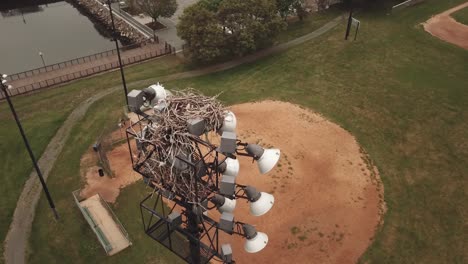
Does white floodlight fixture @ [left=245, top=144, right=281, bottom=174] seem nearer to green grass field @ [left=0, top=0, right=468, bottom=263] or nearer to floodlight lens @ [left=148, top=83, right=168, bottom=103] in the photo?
floodlight lens @ [left=148, top=83, right=168, bottom=103]

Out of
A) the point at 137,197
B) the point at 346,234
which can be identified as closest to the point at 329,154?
the point at 346,234

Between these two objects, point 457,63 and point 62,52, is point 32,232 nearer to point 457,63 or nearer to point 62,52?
point 62,52

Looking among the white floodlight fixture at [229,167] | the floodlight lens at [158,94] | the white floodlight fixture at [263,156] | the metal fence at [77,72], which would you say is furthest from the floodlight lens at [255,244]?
the metal fence at [77,72]

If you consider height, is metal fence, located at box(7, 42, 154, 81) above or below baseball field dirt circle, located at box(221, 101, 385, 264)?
above

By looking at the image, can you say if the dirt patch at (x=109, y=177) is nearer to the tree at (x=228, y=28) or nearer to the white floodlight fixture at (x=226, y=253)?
the white floodlight fixture at (x=226, y=253)

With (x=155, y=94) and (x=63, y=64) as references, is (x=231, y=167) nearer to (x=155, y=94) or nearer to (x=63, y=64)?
(x=155, y=94)

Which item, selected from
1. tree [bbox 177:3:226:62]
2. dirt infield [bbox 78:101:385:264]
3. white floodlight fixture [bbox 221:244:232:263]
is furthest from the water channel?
white floodlight fixture [bbox 221:244:232:263]

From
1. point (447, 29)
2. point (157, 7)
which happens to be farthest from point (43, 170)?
point (447, 29)
